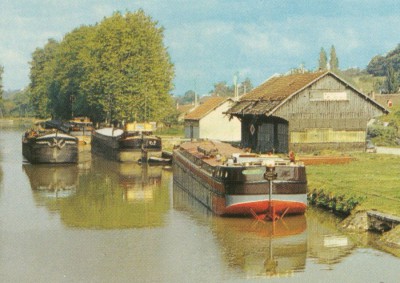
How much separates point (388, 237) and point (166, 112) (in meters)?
66.7

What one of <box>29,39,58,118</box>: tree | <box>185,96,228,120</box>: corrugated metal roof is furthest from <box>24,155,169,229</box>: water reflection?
<box>29,39,58,118</box>: tree

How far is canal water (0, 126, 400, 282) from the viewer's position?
23562 mm

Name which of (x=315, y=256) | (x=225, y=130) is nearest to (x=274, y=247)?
(x=315, y=256)

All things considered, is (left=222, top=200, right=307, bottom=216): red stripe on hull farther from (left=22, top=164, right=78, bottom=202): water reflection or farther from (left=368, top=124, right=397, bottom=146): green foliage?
(left=368, top=124, right=397, bottom=146): green foliage

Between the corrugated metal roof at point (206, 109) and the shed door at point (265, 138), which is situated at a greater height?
the corrugated metal roof at point (206, 109)

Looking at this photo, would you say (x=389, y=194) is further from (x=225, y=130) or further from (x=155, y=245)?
(x=225, y=130)

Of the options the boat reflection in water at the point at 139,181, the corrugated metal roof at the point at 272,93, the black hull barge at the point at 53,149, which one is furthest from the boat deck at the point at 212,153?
the black hull barge at the point at 53,149

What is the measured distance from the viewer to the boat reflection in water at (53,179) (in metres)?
45.7

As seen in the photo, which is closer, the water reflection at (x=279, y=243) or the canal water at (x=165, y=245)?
the canal water at (x=165, y=245)

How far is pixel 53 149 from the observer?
62.6 meters

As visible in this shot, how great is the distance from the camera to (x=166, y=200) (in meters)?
41.4

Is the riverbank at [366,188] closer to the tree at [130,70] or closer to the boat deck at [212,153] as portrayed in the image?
the boat deck at [212,153]

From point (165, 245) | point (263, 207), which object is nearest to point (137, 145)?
point (263, 207)

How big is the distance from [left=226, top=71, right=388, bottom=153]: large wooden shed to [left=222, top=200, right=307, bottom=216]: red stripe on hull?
23.4 m
